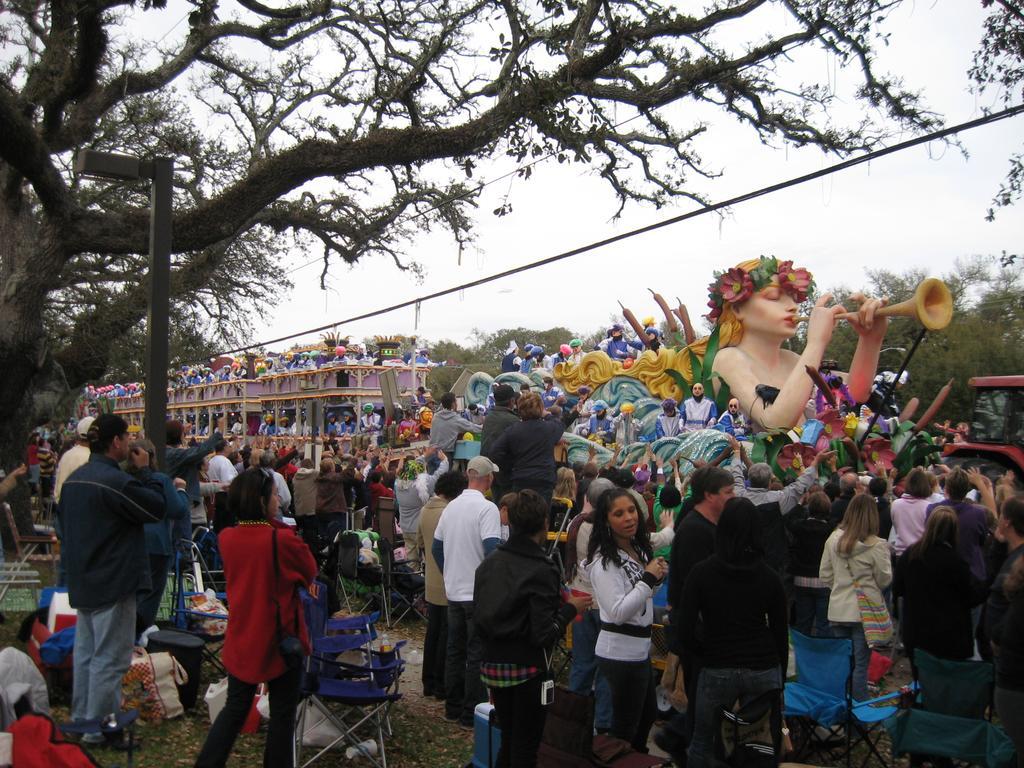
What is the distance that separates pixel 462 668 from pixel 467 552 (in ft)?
3.35

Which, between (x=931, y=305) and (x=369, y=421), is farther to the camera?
(x=369, y=421)

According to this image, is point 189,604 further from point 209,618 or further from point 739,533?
point 739,533

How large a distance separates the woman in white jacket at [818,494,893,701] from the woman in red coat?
408 centimetres

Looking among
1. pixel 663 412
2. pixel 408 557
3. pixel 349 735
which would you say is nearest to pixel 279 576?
pixel 349 735

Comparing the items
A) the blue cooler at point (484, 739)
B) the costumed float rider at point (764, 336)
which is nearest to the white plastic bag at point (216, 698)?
the blue cooler at point (484, 739)

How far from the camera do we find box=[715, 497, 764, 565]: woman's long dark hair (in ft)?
14.0

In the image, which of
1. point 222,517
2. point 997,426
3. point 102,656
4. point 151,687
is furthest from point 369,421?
point 102,656

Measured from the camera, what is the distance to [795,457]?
1377 centimetres

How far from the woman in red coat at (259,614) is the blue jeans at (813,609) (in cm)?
461

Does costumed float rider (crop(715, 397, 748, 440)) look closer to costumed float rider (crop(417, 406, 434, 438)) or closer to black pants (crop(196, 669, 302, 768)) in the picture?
costumed float rider (crop(417, 406, 434, 438))

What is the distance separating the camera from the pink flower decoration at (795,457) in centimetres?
1370

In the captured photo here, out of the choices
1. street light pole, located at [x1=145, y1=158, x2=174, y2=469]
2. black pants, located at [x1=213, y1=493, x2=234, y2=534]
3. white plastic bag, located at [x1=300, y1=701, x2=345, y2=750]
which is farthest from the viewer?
black pants, located at [x1=213, y1=493, x2=234, y2=534]

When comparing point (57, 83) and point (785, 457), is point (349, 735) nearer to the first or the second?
point (57, 83)

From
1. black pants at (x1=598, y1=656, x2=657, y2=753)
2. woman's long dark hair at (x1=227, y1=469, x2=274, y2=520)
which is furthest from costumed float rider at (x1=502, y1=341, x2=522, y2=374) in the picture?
woman's long dark hair at (x1=227, y1=469, x2=274, y2=520)
